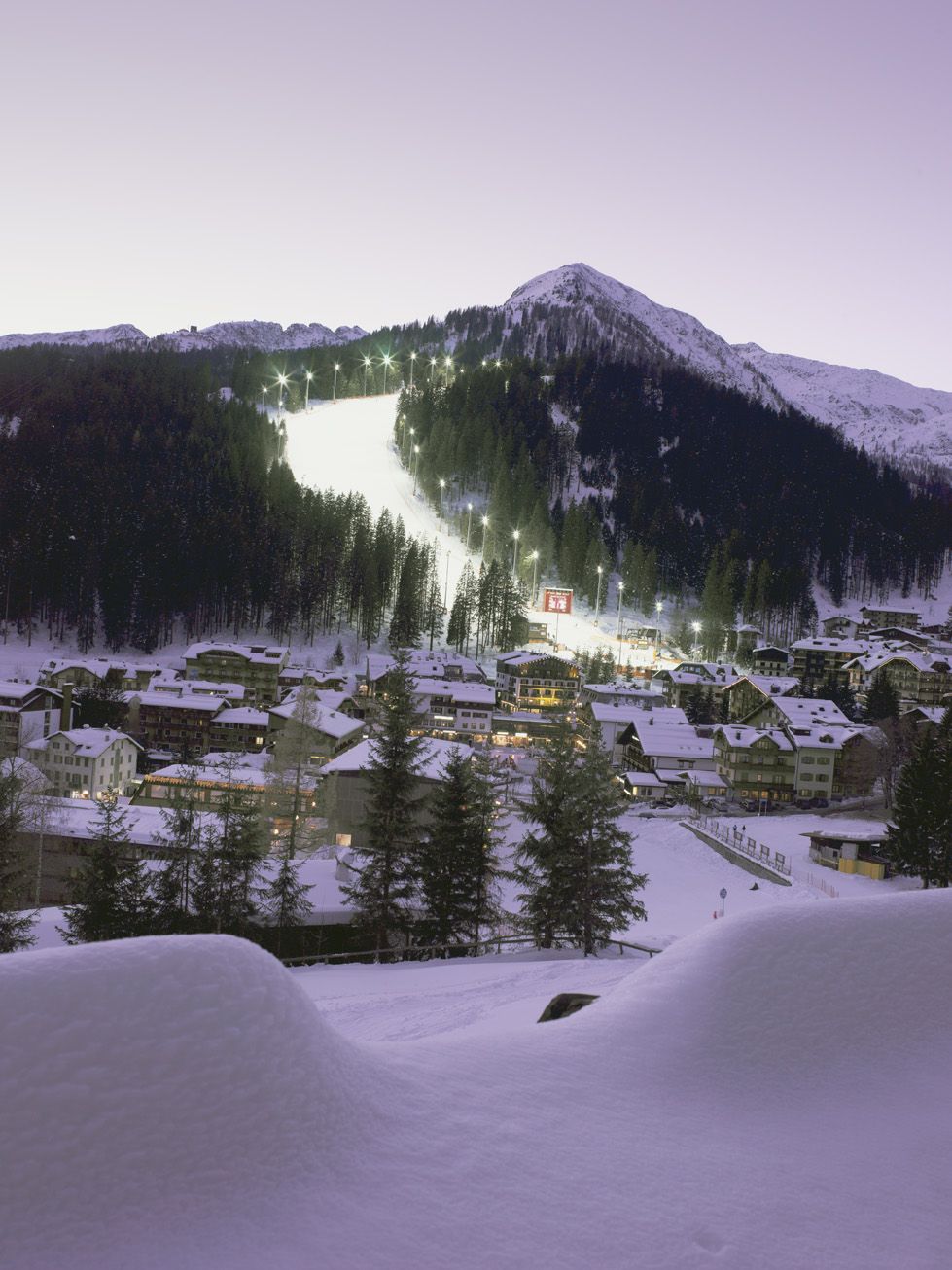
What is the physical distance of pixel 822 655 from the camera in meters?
86.9

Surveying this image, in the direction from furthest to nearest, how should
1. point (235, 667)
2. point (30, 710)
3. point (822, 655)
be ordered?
1. point (822, 655)
2. point (235, 667)
3. point (30, 710)

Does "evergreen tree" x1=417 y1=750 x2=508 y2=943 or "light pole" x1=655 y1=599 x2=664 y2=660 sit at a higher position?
"light pole" x1=655 y1=599 x2=664 y2=660

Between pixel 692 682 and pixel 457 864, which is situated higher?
pixel 692 682

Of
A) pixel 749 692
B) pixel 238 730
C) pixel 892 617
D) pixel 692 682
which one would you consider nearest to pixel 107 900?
pixel 238 730

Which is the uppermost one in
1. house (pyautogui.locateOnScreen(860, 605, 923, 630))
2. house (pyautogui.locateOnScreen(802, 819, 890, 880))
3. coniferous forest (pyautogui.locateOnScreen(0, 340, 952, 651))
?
coniferous forest (pyautogui.locateOnScreen(0, 340, 952, 651))

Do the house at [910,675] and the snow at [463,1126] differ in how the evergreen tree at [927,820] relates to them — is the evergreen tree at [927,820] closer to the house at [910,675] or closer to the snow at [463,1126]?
the snow at [463,1126]

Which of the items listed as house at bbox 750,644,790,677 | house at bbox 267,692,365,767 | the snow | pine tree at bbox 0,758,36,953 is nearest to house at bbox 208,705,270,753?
house at bbox 267,692,365,767

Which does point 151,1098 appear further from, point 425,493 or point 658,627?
point 425,493

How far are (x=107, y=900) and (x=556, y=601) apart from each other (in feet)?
255

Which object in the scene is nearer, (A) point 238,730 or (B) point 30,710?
(B) point 30,710

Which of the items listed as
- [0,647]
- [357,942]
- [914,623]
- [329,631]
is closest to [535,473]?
[329,631]

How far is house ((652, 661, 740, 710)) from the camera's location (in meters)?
73.6

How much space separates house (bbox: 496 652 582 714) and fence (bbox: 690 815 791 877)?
28.5 metres

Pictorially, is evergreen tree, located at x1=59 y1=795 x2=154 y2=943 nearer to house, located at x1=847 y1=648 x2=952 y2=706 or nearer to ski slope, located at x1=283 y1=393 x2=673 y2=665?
house, located at x1=847 y1=648 x2=952 y2=706
